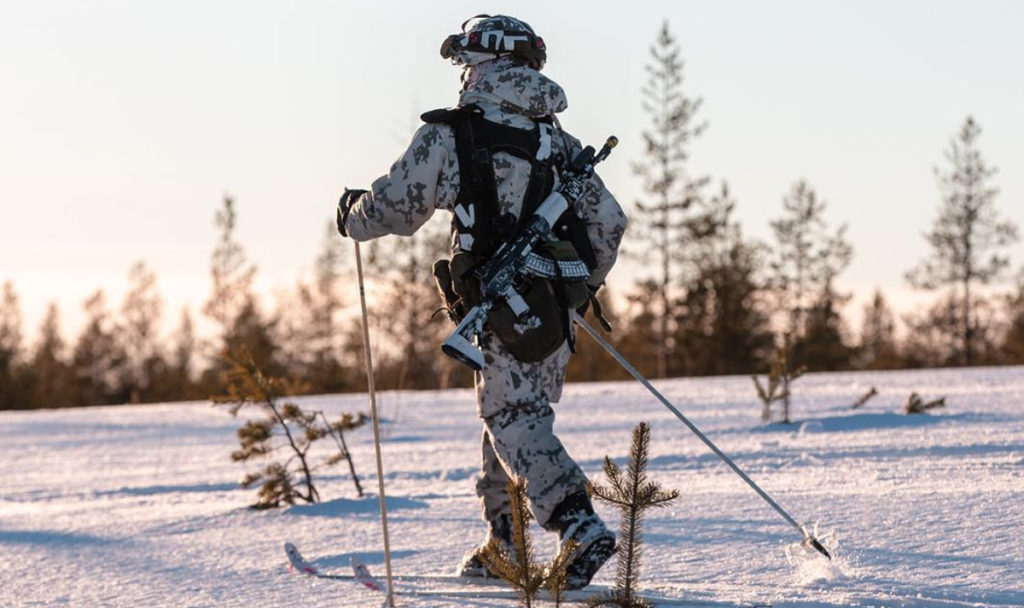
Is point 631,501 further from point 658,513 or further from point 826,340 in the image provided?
point 826,340

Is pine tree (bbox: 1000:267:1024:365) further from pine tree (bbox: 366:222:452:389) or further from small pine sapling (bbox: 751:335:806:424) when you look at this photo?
small pine sapling (bbox: 751:335:806:424)

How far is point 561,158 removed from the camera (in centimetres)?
477

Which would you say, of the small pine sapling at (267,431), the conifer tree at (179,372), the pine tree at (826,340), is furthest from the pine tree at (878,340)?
the small pine sapling at (267,431)

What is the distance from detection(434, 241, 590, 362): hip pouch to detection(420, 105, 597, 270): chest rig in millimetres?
92

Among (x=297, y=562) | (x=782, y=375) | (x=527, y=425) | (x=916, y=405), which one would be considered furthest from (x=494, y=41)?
(x=916, y=405)

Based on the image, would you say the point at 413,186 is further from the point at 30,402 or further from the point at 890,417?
the point at 30,402

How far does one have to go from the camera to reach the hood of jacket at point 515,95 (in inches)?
183

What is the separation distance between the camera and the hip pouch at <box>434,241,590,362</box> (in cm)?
453

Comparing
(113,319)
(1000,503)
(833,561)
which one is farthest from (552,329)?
(113,319)

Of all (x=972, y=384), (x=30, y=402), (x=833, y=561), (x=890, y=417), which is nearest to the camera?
(x=833, y=561)

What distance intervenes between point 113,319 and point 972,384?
1701 inches

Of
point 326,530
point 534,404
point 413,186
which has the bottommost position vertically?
point 326,530

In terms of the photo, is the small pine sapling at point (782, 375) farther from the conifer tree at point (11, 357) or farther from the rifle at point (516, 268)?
the conifer tree at point (11, 357)

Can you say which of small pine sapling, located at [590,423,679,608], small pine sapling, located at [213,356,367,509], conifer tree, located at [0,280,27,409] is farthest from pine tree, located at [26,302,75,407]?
small pine sapling, located at [590,423,679,608]
